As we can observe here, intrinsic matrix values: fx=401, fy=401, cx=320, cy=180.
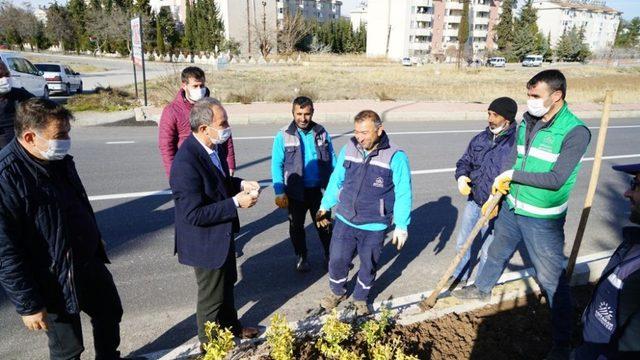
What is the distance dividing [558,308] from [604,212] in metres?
4.24

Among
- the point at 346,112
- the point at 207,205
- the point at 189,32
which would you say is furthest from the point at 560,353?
the point at 189,32

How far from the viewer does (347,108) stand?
1455 centimetres

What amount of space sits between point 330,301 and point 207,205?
1.56 meters

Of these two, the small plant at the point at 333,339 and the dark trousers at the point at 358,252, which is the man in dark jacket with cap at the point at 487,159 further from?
the small plant at the point at 333,339

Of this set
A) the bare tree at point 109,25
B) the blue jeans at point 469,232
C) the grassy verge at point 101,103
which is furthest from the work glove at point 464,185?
the bare tree at point 109,25

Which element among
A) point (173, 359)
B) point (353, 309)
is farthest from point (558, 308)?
point (173, 359)

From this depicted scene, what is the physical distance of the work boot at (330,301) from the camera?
349 centimetres

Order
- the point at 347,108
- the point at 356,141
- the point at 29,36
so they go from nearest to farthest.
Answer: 1. the point at 356,141
2. the point at 347,108
3. the point at 29,36

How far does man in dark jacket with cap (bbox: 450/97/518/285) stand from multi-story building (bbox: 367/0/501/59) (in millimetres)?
72511

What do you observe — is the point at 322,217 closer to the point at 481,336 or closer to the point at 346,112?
the point at 481,336

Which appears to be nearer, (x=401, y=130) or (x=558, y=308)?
(x=558, y=308)

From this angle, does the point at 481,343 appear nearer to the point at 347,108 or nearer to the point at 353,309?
the point at 353,309

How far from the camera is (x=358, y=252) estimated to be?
3371mm

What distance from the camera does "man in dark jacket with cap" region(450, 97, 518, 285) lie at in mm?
3424
